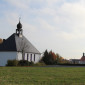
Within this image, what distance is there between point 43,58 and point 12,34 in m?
17.4

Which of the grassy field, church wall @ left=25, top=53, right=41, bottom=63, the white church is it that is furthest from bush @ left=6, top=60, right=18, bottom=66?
the grassy field

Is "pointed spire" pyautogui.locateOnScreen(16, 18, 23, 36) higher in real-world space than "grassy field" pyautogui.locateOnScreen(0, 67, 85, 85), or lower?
higher

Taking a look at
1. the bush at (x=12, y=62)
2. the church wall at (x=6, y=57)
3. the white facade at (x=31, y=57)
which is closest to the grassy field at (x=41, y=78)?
the bush at (x=12, y=62)

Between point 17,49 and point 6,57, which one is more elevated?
point 17,49

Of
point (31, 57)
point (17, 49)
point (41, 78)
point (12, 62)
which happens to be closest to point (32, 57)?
point (31, 57)

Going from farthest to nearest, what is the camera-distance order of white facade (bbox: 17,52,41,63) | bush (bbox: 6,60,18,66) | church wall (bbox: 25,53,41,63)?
church wall (bbox: 25,53,41,63)
white facade (bbox: 17,52,41,63)
bush (bbox: 6,60,18,66)

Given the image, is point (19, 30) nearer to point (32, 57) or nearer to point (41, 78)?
point (32, 57)

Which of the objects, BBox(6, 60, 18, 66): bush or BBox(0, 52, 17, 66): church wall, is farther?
BBox(0, 52, 17, 66): church wall

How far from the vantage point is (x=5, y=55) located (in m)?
55.2

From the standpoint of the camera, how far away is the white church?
180 ft

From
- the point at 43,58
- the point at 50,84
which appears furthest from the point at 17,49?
the point at 50,84

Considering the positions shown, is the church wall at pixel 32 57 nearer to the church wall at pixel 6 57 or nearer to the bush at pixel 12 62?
the church wall at pixel 6 57

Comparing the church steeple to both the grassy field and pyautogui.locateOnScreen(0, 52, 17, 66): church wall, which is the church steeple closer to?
pyautogui.locateOnScreen(0, 52, 17, 66): church wall

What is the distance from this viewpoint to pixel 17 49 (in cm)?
5512
